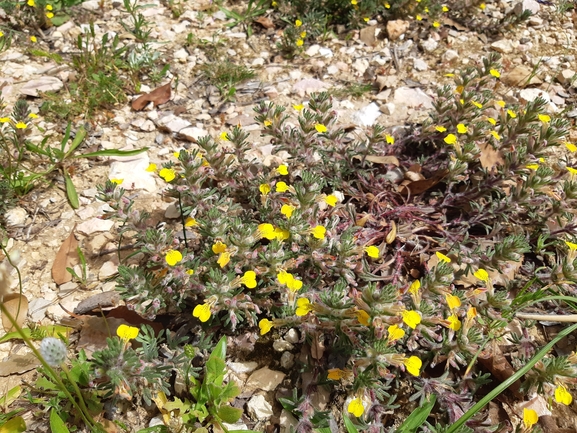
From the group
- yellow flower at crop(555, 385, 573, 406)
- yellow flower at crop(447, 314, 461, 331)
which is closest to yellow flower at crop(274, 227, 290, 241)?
yellow flower at crop(447, 314, 461, 331)

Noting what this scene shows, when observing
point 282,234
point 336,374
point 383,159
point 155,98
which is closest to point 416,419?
point 336,374

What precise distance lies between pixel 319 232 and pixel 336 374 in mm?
856

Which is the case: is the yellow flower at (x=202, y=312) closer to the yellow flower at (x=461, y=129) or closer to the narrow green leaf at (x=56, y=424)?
the narrow green leaf at (x=56, y=424)

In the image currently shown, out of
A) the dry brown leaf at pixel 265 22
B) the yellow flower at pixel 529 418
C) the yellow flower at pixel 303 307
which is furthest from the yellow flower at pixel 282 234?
the dry brown leaf at pixel 265 22

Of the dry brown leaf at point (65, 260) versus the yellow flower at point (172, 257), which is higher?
the yellow flower at point (172, 257)

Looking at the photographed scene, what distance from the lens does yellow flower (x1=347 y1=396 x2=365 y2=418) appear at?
2297mm

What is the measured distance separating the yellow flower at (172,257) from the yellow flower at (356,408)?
1297mm

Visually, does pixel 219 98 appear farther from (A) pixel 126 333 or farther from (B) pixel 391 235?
(A) pixel 126 333

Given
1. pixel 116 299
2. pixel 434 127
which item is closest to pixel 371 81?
pixel 434 127

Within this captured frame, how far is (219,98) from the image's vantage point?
4.50 meters

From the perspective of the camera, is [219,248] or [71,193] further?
[71,193]

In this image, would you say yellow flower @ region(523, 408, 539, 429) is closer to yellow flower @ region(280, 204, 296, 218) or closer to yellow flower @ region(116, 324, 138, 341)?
yellow flower @ region(280, 204, 296, 218)

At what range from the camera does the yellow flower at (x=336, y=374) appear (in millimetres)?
2471

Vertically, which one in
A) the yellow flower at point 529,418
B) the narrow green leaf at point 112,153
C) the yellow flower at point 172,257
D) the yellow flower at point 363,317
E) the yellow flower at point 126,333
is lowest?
the yellow flower at point 529,418
